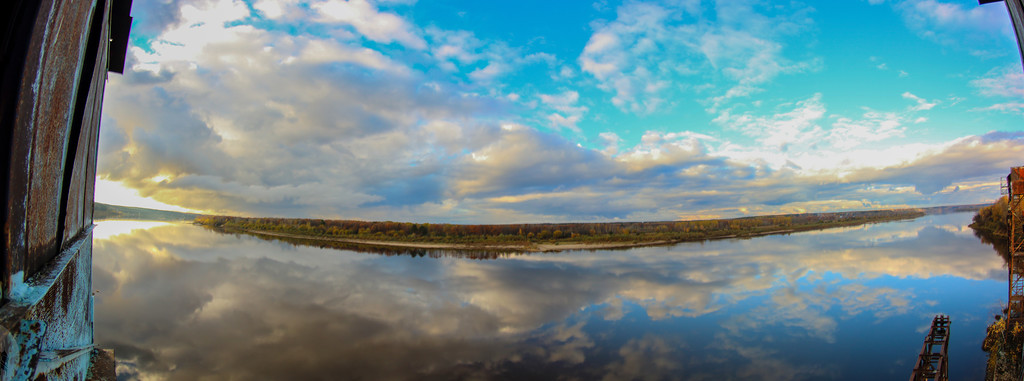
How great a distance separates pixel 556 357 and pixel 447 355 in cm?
397

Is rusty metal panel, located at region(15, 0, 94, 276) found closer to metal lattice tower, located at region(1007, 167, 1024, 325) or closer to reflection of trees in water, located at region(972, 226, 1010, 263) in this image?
metal lattice tower, located at region(1007, 167, 1024, 325)

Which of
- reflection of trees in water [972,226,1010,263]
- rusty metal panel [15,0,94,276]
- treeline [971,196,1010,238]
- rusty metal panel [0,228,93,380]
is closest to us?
rusty metal panel [0,228,93,380]

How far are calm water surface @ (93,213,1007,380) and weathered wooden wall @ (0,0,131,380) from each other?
38.7 feet

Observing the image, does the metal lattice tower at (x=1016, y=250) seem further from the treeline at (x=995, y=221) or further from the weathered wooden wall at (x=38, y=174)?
the treeline at (x=995, y=221)

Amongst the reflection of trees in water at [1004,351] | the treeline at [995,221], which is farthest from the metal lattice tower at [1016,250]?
the treeline at [995,221]

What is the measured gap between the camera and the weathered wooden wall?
1.23 m

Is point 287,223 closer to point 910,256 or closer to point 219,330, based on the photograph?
point 219,330

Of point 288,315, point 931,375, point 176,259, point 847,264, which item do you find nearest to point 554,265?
point 288,315

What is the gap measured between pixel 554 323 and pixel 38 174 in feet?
56.6

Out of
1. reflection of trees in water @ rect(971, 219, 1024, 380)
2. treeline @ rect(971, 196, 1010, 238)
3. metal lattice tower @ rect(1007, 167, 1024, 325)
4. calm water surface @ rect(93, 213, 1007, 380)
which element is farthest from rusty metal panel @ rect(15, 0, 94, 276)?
treeline @ rect(971, 196, 1010, 238)

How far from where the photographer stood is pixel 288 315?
61.5ft

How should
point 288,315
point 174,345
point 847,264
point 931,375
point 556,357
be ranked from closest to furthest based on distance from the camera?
point 931,375, point 556,357, point 174,345, point 288,315, point 847,264

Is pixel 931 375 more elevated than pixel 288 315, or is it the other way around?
pixel 931 375

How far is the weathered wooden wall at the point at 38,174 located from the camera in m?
1.23
